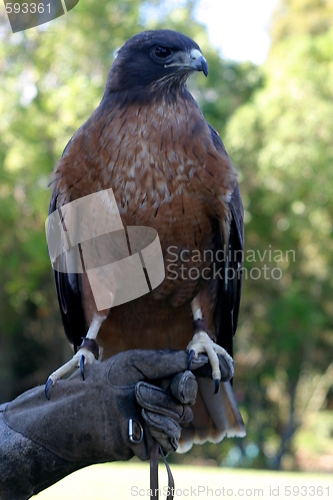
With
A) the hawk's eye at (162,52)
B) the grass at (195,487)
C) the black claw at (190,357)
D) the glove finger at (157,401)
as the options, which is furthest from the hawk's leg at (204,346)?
the grass at (195,487)

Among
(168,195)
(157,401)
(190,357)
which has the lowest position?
(157,401)

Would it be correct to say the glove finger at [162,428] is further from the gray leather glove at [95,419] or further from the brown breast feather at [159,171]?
the brown breast feather at [159,171]

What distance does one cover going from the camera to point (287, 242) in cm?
1058

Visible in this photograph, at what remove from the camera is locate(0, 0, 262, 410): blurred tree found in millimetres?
9086

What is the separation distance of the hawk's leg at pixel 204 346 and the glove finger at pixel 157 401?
0.22 m

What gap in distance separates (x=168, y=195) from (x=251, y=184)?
744 cm

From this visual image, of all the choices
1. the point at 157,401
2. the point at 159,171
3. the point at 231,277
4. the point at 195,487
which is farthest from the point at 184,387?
the point at 195,487

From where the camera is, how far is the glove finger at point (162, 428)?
243cm

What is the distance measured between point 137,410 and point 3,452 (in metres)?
0.64

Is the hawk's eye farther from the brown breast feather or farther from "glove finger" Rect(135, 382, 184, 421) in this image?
"glove finger" Rect(135, 382, 184, 421)

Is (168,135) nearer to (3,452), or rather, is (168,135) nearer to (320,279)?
(3,452)

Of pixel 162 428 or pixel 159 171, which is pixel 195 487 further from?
pixel 159 171

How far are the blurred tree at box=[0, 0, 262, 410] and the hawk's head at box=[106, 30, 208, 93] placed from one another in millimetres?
5543

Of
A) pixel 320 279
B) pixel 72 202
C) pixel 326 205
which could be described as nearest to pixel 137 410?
pixel 72 202
